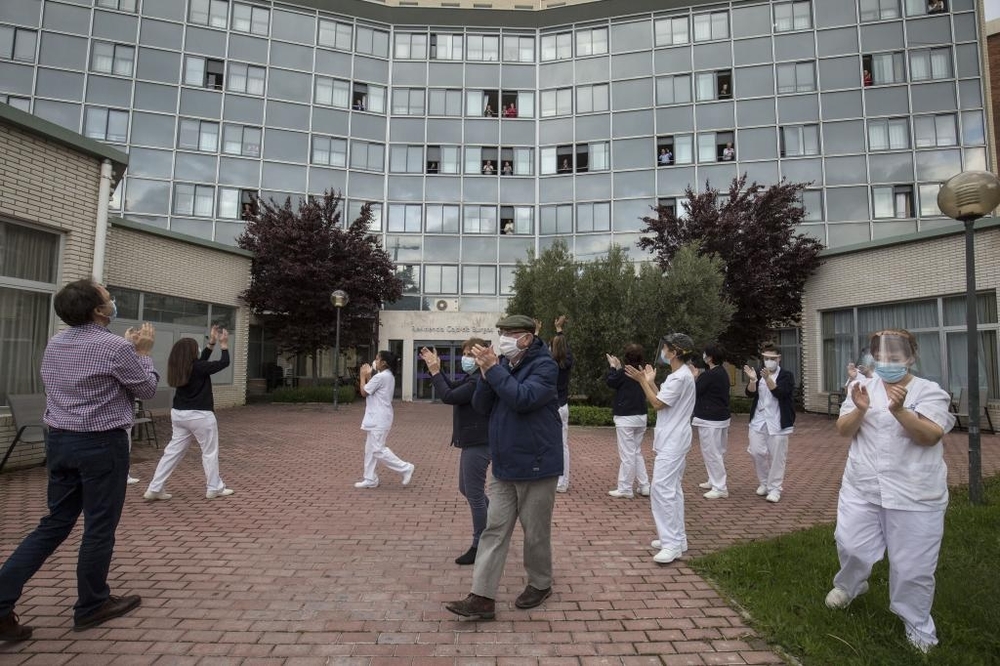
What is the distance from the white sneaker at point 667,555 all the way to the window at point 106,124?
28687mm

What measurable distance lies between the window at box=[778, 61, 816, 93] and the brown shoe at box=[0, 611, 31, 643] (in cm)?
2978

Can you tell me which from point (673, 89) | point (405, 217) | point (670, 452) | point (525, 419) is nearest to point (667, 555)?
point (670, 452)

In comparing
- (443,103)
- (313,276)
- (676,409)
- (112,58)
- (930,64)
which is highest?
(112,58)

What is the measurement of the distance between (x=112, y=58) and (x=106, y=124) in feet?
9.95

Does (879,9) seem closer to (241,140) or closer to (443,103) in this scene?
(443,103)

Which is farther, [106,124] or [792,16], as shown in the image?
[792,16]

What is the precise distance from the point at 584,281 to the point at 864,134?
58.5ft

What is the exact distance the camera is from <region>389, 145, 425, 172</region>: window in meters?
27.8

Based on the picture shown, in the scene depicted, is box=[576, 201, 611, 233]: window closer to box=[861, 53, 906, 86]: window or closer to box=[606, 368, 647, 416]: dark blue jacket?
box=[861, 53, 906, 86]: window

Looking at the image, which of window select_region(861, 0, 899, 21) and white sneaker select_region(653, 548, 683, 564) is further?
window select_region(861, 0, 899, 21)

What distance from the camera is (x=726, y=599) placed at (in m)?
3.81

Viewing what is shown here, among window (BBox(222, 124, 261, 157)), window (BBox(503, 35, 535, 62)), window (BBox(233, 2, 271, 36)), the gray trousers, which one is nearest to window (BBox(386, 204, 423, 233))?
window (BBox(222, 124, 261, 157))

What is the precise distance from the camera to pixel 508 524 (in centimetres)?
355

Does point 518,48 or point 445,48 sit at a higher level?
point 518,48
